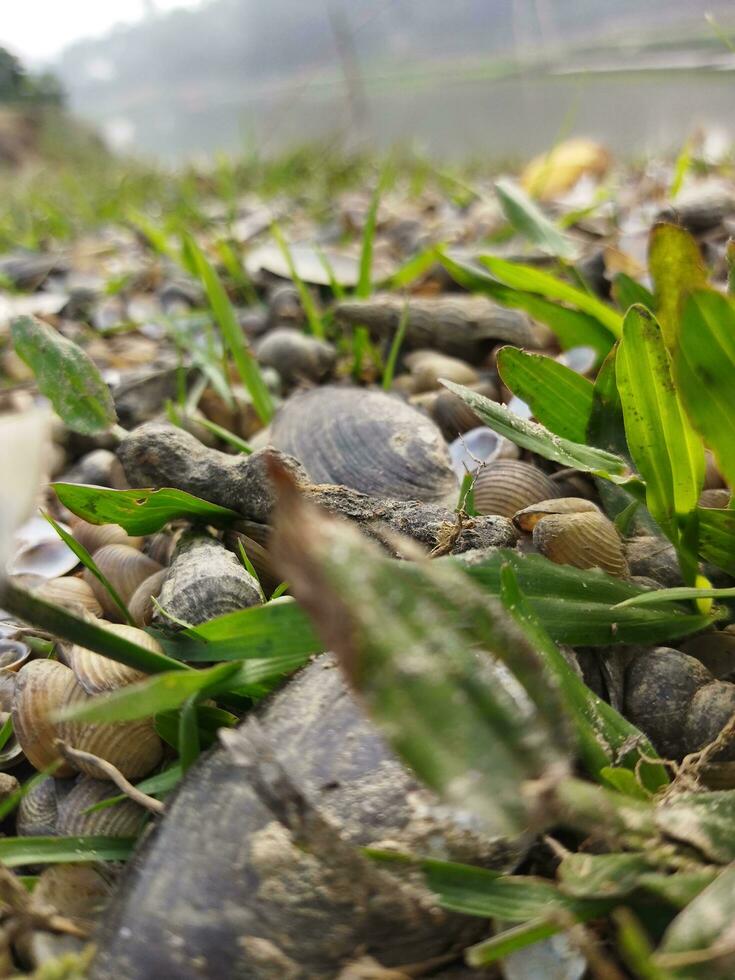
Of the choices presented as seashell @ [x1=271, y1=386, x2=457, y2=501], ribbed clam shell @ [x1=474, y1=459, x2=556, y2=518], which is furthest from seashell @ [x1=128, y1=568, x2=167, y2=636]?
ribbed clam shell @ [x1=474, y1=459, x2=556, y2=518]

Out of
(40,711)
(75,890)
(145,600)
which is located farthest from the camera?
(145,600)

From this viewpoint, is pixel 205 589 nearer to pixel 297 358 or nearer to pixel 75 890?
pixel 75 890

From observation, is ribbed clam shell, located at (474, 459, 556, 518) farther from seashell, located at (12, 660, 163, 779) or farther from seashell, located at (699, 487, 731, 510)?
seashell, located at (12, 660, 163, 779)

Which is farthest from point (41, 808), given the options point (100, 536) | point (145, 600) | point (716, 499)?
point (716, 499)

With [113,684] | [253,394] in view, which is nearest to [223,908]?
[113,684]

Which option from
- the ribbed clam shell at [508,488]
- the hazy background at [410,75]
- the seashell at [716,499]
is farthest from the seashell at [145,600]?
the hazy background at [410,75]

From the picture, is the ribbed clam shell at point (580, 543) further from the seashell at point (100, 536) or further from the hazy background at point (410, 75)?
the hazy background at point (410, 75)

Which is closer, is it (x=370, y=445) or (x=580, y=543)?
(x=580, y=543)

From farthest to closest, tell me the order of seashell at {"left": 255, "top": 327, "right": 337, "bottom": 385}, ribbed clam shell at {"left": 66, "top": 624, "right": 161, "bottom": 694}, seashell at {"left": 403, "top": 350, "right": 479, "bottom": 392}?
seashell at {"left": 255, "top": 327, "right": 337, "bottom": 385} < seashell at {"left": 403, "top": 350, "right": 479, "bottom": 392} < ribbed clam shell at {"left": 66, "top": 624, "right": 161, "bottom": 694}
